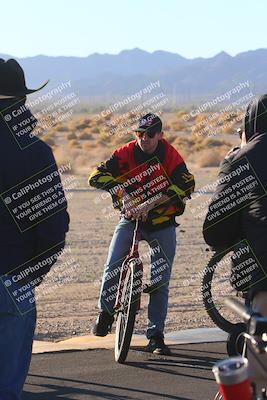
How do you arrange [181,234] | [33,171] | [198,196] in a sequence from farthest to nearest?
1. [198,196]
2. [181,234]
3. [33,171]

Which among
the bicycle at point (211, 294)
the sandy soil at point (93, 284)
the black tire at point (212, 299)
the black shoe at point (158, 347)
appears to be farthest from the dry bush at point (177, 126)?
the black shoe at point (158, 347)

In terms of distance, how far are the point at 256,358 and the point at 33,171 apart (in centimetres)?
140

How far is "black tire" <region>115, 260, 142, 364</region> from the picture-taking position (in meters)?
8.91

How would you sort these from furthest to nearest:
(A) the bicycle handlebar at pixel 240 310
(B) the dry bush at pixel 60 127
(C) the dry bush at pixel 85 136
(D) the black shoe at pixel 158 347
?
1. (B) the dry bush at pixel 60 127
2. (C) the dry bush at pixel 85 136
3. (D) the black shoe at pixel 158 347
4. (A) the bicycle handlebar at pixel 240 310

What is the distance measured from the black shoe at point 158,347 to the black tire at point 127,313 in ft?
1.04

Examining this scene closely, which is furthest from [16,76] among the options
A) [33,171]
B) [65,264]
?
[65,264]

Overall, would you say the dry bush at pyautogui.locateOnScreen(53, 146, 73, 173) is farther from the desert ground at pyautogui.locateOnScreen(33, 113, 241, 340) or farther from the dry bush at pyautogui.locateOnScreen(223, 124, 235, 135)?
the dry bush at pyautogui.locateOnScreen(223, 124, 235, 135)

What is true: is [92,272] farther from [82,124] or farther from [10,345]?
[82,124]

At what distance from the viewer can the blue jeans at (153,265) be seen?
31.0 feet

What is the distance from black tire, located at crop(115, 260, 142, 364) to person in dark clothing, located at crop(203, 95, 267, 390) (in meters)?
3.18

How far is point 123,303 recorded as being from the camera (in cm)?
923

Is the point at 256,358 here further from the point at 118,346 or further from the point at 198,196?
the point at 198,196

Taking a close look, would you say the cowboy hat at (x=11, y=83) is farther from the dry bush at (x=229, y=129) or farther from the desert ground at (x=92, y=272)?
the dry bush at (x=229, y=129)

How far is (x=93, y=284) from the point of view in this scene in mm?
14164
